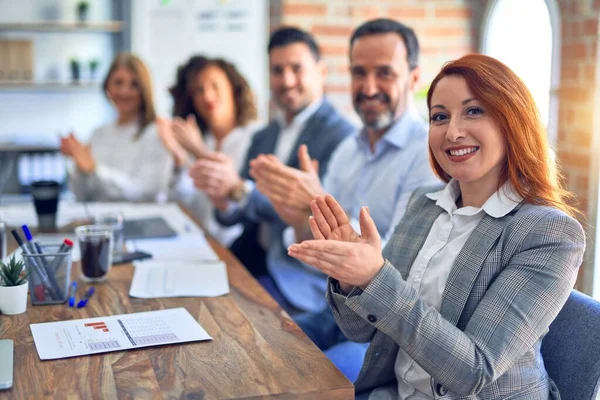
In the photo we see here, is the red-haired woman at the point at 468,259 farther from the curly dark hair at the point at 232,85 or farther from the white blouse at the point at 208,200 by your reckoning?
the curly dark hair at the point at 232,85

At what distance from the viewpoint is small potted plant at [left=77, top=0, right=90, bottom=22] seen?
194 inches

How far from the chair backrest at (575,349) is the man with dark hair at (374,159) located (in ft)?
2.21

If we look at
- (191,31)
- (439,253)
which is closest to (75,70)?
(191,31)

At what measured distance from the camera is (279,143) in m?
2.90

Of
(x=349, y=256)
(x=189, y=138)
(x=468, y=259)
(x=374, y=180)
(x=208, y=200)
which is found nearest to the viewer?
(x=349, y=256)

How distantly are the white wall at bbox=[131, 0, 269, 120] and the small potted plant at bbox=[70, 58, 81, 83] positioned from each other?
1.48 ft

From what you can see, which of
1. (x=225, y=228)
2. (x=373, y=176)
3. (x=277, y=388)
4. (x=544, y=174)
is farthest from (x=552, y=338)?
(x=225, y=228)

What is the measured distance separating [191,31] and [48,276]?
3.55 meters

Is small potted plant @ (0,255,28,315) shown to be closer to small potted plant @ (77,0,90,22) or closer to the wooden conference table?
the wooden conference table

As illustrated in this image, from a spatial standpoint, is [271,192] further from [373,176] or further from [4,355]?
[4,355]

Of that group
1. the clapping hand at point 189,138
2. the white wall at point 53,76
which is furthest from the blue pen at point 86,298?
the white wall at point 53,76

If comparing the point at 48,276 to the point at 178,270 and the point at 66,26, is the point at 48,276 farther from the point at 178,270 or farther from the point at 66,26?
the point at 66,26

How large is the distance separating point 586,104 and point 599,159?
19 centimetres

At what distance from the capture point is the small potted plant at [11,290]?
144 centimetres
